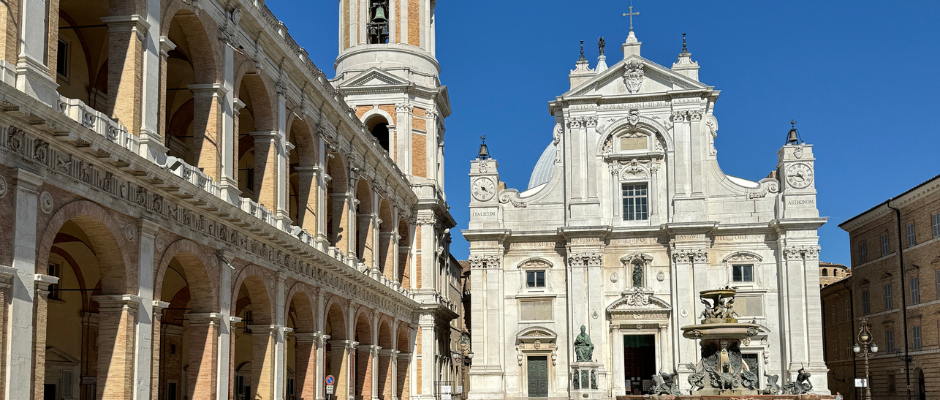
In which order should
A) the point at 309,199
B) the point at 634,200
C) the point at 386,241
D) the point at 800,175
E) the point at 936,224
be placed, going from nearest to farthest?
1. the point at 309,199
2. the point at 386,241
3. the point at 936,224
4. the point at 800,175
5. the point at 634,200

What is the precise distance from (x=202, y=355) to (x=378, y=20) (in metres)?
32.3

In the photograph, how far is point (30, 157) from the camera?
55.1 ft

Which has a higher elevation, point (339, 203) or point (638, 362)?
point (339, 203)

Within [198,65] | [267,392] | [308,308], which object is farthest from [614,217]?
[198,65]

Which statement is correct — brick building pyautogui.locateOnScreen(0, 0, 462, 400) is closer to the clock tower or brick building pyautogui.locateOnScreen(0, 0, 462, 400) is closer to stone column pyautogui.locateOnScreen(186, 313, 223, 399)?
stone column pyautogui.locateOnScreen(186, 313, 223, 399)

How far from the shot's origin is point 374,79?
52656 millimetres

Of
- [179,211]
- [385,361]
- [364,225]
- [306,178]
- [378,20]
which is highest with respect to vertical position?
[378,20]

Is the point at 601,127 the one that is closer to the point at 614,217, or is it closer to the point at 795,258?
the point at 614,217

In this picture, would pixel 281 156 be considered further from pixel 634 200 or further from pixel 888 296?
pixel 888 296

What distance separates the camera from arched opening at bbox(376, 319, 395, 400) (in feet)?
149

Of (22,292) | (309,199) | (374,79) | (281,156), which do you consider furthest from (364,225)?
(22,292)

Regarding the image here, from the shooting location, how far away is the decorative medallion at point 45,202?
17.2 meters

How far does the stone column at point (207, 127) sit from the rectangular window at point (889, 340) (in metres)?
41.8

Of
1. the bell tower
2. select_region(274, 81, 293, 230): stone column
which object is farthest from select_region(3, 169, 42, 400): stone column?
the bell tower
